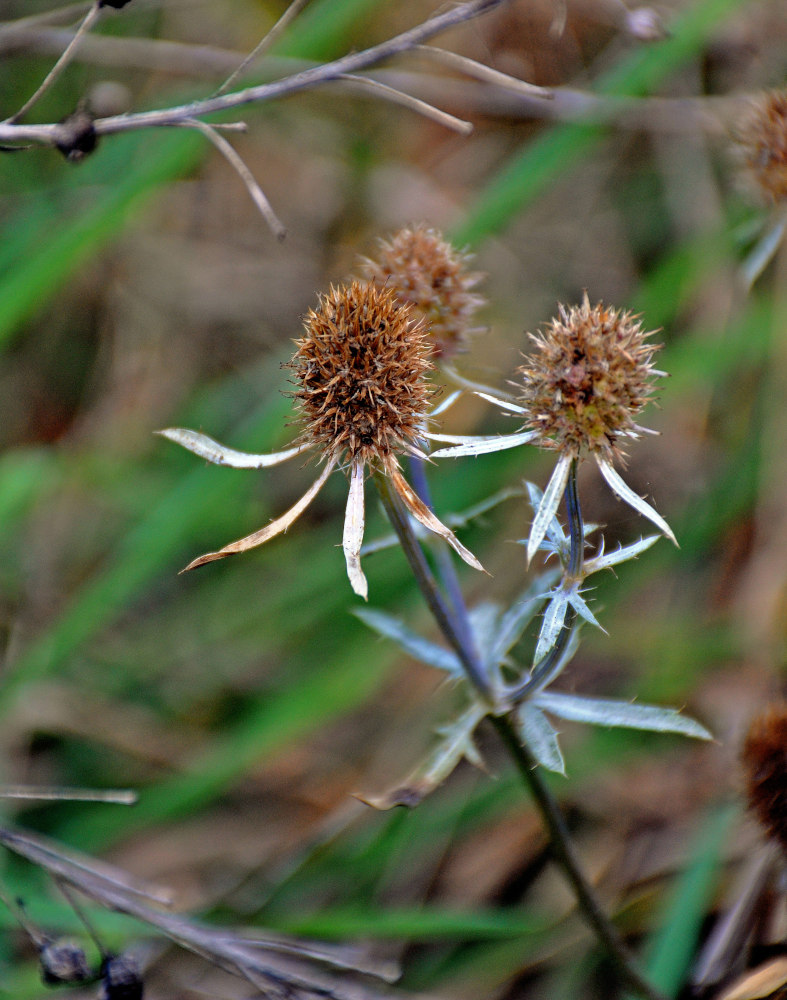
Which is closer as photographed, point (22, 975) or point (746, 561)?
point (22, 975)

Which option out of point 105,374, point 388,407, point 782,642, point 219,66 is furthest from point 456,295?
point 105,374

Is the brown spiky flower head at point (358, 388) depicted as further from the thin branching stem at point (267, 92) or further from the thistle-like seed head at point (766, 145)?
the thistle-like seed head at point (766, 145)

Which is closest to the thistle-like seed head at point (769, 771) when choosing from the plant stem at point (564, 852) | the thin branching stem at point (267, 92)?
the plant stem at point (564, 852)

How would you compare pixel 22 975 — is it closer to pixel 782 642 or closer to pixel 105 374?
pixel 105 374

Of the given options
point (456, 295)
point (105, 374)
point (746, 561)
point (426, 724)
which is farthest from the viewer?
point (105, 374)

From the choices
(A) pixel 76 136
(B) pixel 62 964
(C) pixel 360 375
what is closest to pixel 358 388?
(C) pixel 360 375
